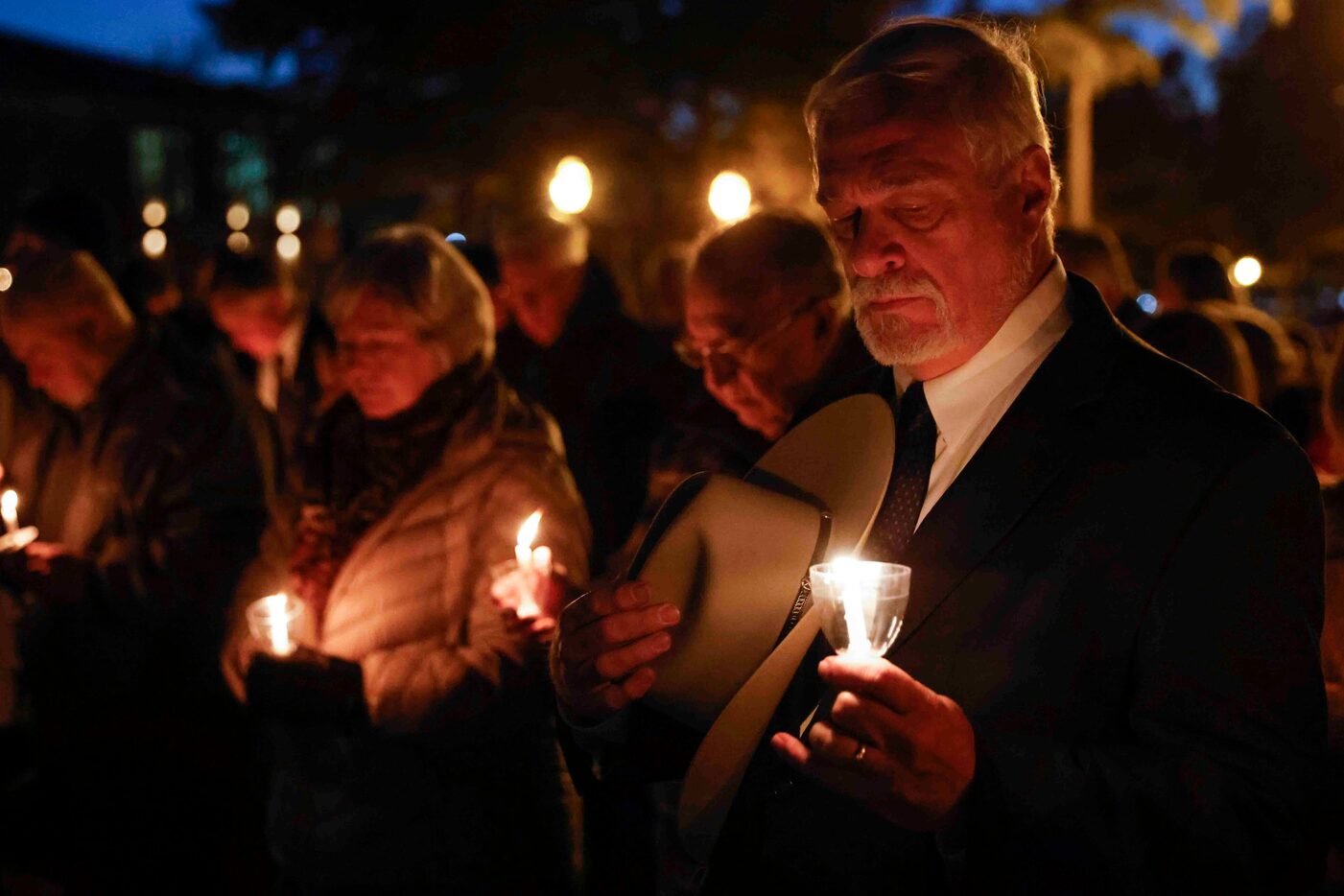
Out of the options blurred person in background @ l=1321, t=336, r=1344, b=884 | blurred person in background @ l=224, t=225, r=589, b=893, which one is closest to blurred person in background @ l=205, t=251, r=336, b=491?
blurred person in background @ l=224, t=225, r=589, b=893

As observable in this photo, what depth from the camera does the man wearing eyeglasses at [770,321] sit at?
10.5ft

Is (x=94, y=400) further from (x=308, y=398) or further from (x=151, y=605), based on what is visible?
(x=308, y=398)

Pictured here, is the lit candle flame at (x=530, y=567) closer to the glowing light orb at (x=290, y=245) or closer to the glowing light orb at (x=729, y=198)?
the glowing light orb at (x=729, y=198)

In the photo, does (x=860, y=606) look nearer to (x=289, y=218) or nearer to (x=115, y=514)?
(x=115, y=514)

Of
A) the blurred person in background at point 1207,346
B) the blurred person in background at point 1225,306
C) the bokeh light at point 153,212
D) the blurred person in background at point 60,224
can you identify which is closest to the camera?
the blurred person in background at point 1207,346

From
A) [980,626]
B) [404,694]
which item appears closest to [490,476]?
[404,694]

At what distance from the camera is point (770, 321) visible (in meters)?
3.20

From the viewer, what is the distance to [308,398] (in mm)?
6523

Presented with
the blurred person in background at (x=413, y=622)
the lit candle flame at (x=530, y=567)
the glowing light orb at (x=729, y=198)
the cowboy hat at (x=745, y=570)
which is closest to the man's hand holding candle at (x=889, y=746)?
the cowboy hat at (x=745, y=570)

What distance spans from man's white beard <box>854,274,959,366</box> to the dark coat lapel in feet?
0.55

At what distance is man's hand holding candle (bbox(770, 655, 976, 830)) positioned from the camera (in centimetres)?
153

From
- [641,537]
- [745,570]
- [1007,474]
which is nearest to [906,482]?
[1007,474]

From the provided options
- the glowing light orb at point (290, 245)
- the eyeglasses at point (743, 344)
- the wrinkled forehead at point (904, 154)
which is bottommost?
the eyeglasses at point (743, 344)

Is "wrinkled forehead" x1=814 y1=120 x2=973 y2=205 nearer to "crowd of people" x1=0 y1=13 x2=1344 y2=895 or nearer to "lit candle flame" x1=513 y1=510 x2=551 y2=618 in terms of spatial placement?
"crowd of people" x1=0 y1=13 x2=1344 y2=895
